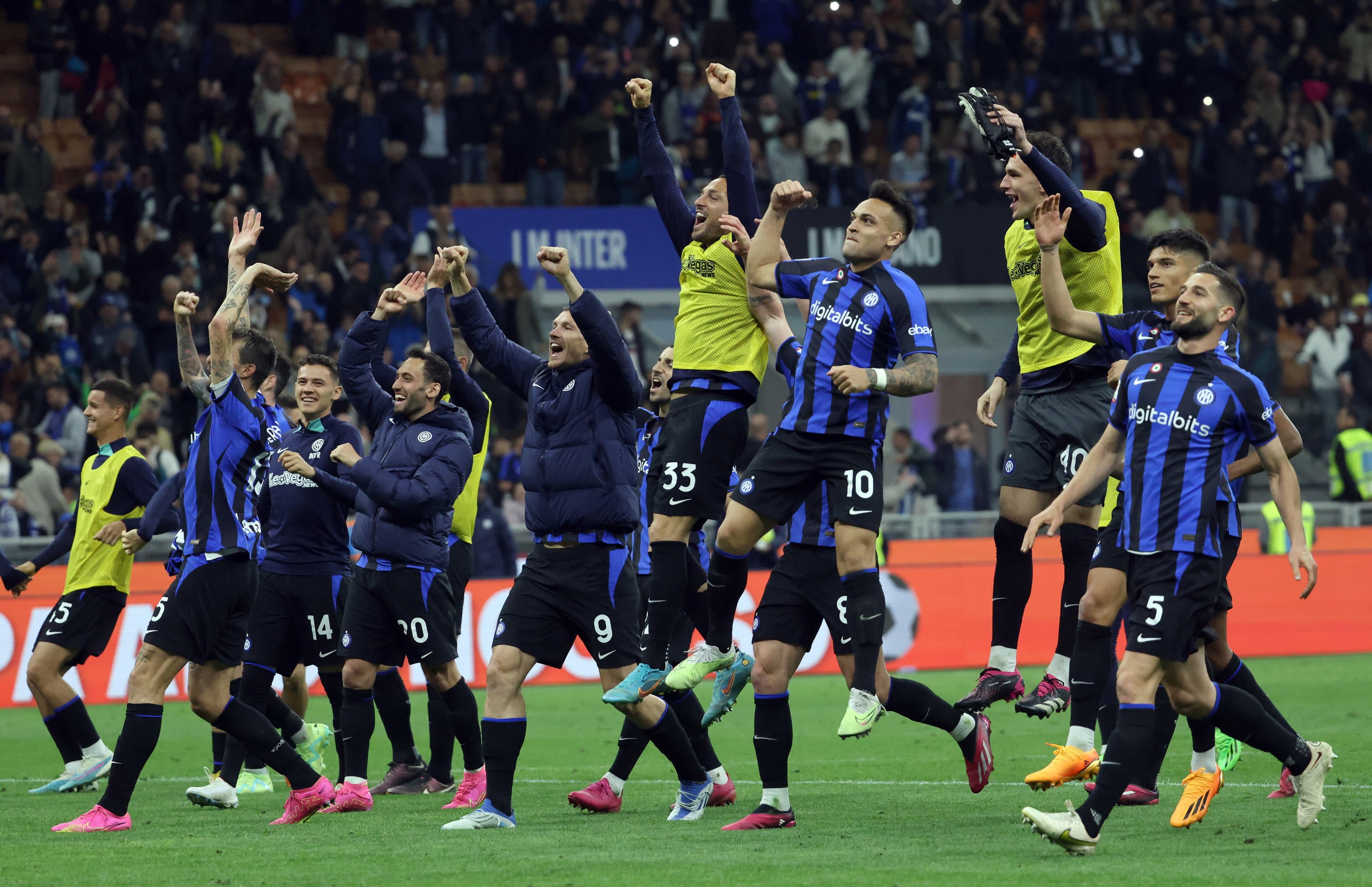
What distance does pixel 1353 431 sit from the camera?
20.4 metres

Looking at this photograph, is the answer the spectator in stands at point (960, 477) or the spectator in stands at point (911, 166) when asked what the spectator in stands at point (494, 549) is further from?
the spectator in stands at point (911, 166)

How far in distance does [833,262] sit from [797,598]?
1.66 metres

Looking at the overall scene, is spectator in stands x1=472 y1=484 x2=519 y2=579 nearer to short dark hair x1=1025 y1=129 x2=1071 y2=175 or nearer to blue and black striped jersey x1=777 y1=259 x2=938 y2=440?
blue and black striped jersey x1=777 y1=259 x2=938 y2=440

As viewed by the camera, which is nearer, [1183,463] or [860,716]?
[1183,463]

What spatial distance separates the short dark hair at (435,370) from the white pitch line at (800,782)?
268 centimetres

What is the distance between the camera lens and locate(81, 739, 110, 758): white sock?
10.7 meters

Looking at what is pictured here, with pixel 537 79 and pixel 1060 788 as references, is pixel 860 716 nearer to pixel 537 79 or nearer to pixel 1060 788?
pixel 1060 788

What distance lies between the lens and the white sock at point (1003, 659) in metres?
8.84

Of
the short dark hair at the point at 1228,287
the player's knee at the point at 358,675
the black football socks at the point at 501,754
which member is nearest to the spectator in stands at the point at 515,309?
the player's knee at the point at 358,675

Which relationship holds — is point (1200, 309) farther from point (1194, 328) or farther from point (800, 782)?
point (800, 782)

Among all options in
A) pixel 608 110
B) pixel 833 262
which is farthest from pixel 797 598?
pixel 608 110

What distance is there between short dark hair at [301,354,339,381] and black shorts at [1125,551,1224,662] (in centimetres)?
499

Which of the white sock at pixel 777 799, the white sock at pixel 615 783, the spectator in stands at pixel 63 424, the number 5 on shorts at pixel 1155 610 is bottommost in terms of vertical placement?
the white sock at pixel 615 783

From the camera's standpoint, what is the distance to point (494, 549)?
1678 cm
